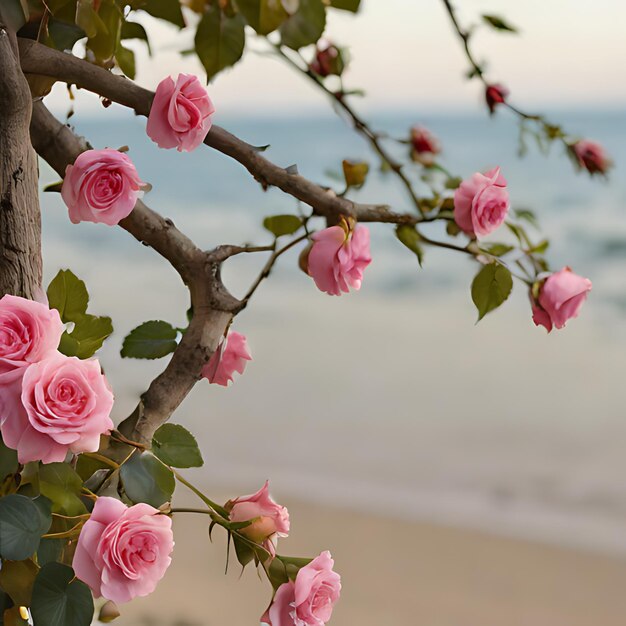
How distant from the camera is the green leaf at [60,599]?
1.57 feet

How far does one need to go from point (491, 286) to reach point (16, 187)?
12.2 inches

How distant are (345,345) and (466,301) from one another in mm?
761

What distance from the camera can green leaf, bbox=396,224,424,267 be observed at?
25.0 inches

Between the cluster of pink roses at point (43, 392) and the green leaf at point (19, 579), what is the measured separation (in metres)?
0.08

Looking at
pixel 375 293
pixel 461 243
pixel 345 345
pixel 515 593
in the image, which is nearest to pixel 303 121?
pixel 375 293

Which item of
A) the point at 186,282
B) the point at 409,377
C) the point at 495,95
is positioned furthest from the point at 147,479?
the point at 409,377

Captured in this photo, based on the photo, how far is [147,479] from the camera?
53 cm

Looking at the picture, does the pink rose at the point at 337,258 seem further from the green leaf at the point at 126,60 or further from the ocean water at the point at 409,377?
the ocean water at the point at 409,377

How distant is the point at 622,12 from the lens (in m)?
5.44

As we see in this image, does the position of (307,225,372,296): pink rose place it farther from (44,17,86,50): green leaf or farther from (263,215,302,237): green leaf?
(44,17,86,50): green leaf

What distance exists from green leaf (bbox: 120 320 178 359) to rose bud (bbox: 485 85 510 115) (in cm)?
51

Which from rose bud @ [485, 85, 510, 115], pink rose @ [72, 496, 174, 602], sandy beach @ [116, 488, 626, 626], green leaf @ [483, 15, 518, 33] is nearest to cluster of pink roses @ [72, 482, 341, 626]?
pink rose @ [72, 496, 174, 602]

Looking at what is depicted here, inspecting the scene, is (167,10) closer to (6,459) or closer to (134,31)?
(134,31)

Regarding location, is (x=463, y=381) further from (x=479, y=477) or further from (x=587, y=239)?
(x=587, y=239)
